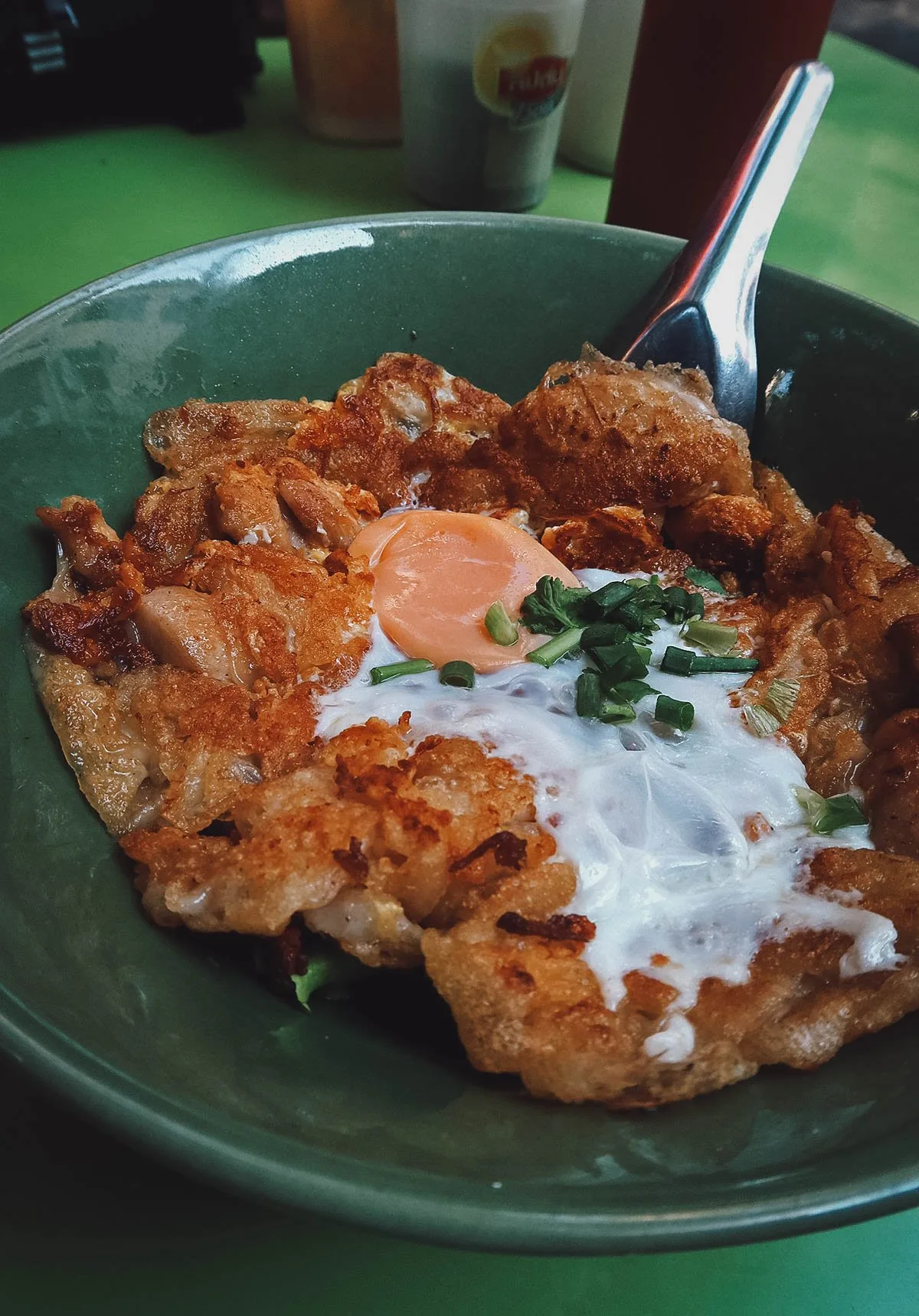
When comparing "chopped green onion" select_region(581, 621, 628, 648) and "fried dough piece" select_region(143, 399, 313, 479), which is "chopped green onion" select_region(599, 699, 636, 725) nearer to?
"chopped green onion" select_region(581, 621, 628, 648)

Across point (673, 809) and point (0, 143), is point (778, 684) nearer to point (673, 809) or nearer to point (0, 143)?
point (673, 809)

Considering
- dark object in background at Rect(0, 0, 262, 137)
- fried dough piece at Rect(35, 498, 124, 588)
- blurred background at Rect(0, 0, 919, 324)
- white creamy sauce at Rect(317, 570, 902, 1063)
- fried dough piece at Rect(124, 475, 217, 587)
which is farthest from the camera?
dark object in background at Rect(0, 0, 262, 137)

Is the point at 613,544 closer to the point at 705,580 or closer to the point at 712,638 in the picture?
the point at 705,580

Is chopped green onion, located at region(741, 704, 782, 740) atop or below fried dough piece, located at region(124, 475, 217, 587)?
atop

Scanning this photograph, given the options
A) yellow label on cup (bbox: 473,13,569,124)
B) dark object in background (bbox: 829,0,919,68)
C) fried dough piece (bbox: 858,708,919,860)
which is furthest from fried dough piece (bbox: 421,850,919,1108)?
dark object in background (bbox: 829,0,919,68)

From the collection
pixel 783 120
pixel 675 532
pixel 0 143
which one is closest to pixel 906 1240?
pixel 675 532

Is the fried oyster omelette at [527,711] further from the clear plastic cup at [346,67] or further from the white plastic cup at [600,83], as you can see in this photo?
the clear plastic cup at [346,67]

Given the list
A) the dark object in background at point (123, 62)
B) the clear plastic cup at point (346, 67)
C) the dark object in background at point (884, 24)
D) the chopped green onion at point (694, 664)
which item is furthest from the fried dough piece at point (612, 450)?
the dark object in background at point (884, 24)
